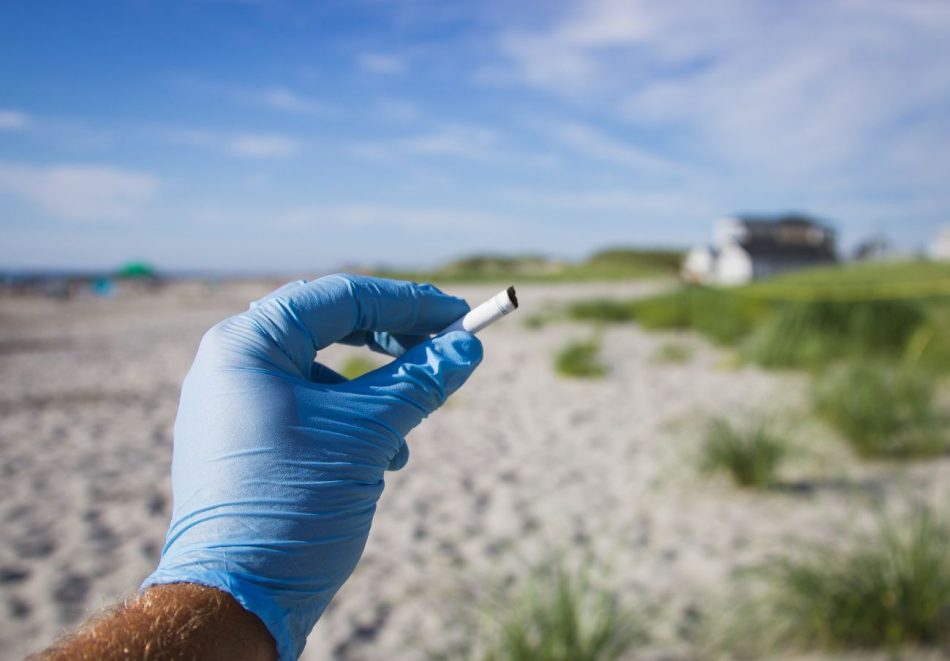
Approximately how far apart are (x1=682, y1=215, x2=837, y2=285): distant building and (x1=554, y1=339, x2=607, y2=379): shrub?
899cm

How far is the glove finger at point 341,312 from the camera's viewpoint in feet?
3.80

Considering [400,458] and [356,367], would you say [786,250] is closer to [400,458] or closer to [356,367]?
[356,367]

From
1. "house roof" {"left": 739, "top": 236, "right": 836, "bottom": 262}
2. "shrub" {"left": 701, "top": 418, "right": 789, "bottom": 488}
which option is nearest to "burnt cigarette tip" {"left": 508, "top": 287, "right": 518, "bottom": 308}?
"shrub" {"left": 701, "top": 418, "right": 789, "bottom": 488}

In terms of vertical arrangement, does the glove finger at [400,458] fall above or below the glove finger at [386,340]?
below

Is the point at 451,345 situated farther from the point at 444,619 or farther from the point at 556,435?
the point at 556,435

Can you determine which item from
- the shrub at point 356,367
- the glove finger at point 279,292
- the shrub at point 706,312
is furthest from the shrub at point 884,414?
the shrub at point 356,367

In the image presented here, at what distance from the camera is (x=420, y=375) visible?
1.22 metres

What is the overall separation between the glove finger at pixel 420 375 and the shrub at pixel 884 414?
356cm

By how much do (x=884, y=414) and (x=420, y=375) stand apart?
12.1ft

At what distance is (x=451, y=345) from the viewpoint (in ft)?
3.96

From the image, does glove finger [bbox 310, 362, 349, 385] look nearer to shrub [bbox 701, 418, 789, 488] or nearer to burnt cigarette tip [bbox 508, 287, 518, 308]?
burnt cigarette tip [bbox 508, 287, 518, 308]

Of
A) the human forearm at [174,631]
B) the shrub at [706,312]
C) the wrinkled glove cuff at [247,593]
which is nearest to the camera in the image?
the human forearm at [174,631]

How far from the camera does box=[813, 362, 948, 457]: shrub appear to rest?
153 inches

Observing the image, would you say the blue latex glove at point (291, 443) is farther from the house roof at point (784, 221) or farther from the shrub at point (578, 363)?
the house roof at point (784, 221)
